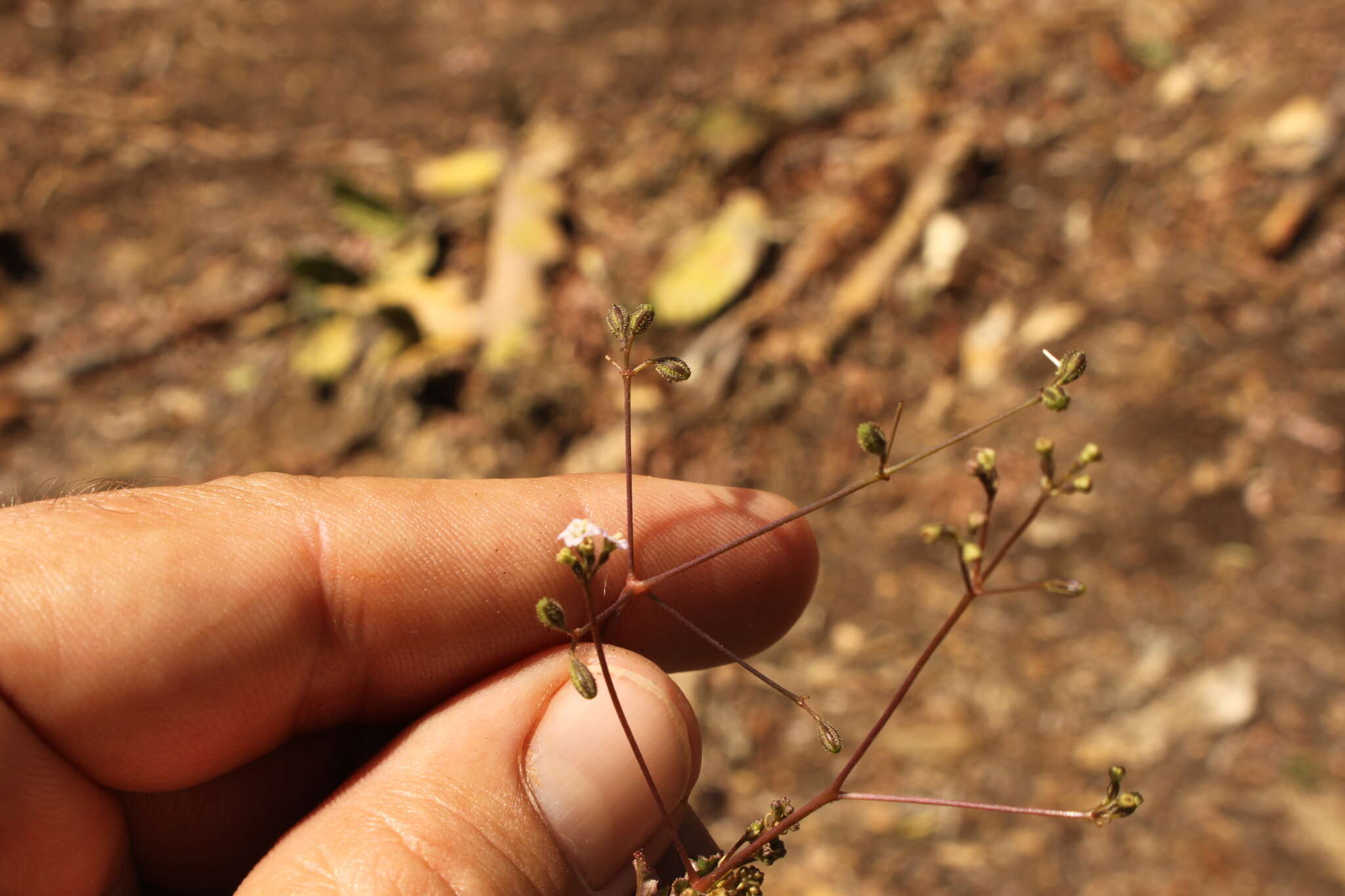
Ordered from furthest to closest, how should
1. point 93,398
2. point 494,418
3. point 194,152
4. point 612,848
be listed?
point 194,152, point 93,398, point 494,418, point 612,848

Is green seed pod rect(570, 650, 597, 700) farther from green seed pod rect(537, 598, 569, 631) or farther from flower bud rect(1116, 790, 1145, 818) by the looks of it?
flower bud rect(1116, 790, 1145, 818)

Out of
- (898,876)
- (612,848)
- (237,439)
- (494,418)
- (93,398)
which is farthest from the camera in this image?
(93,398)

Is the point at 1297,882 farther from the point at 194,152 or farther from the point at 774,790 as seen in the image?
the point at 194,152

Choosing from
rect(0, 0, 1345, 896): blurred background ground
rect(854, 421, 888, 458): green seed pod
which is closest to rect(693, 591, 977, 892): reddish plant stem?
rect(854, 421, 888, 458): green seed pod

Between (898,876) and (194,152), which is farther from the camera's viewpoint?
(194,152)

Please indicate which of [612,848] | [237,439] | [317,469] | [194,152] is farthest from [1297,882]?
[194,152]

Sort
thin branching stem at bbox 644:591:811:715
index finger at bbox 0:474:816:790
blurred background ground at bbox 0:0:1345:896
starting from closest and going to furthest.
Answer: thin branching stem at bbox 644:591:811:715, index finger at bbox 0:474:816:790, blurred background ground at bbox 0:0:1345:896

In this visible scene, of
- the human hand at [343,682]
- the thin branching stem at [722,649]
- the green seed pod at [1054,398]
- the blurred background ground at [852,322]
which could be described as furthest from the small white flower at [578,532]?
the blurred background ground at [852,322]
